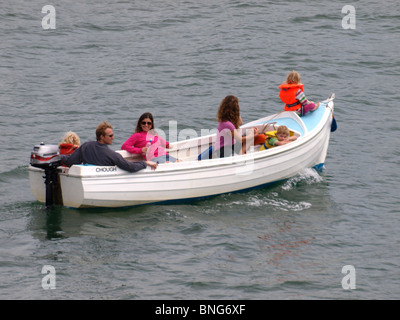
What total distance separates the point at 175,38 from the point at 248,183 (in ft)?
33.6

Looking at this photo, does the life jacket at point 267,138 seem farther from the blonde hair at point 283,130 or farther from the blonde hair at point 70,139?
the blonde hair at point 70,139

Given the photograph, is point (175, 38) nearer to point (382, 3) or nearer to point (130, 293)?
point (382, 3)

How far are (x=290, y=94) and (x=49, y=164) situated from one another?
5407 mm

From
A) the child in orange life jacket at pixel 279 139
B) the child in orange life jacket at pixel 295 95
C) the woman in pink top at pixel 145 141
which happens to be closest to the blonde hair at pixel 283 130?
the child in orange life jacket at pixel 279 139

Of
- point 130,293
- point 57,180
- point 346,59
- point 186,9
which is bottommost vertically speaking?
point 130,293

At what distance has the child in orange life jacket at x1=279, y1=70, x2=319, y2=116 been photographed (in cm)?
1408

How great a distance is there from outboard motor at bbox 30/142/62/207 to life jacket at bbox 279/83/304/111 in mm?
5062

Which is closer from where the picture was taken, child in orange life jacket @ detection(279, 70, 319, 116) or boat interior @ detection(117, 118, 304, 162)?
boat interior @ detection(117, 118, 304, 162)

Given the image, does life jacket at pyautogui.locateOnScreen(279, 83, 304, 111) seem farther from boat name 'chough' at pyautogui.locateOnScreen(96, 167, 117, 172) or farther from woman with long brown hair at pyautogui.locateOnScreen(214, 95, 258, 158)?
boat name 'chough' at pyautogui.locateOnScreen(96, 167, 117, 172)

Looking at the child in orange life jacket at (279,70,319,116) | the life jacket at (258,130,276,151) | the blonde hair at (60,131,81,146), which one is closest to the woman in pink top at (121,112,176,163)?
the blonde hair at (60,131,81,146)

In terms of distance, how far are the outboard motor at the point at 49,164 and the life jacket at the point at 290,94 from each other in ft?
16.6

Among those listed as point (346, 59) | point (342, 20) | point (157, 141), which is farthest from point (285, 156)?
point (342, 20)

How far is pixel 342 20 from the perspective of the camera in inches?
936

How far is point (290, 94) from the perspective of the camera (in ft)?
46.5
